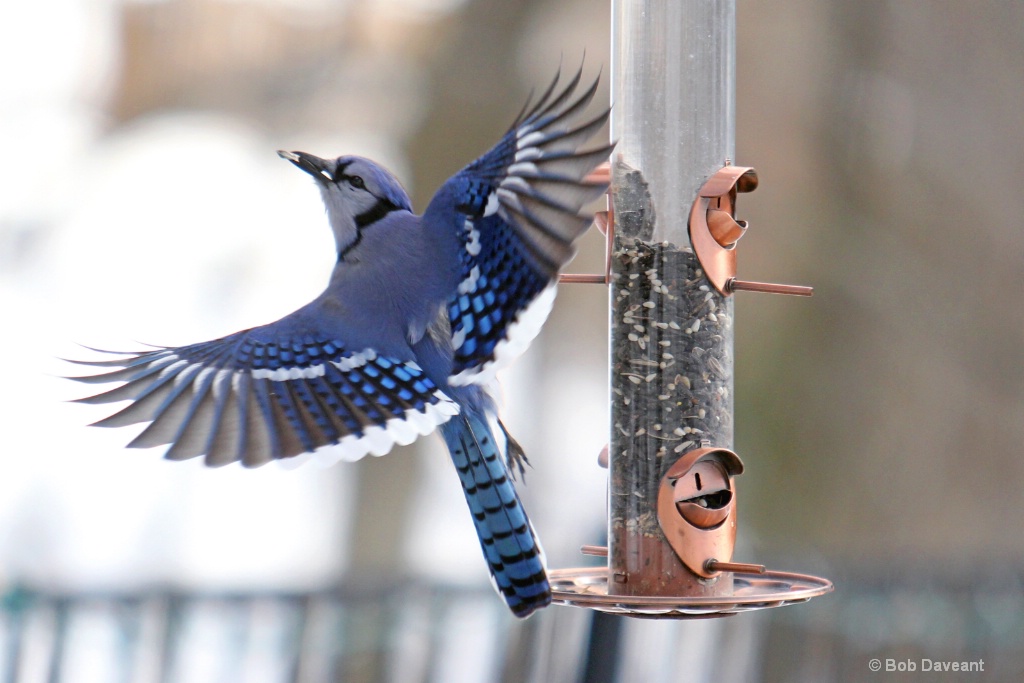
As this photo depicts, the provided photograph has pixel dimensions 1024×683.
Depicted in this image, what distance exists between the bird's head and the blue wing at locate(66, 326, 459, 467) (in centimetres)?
36

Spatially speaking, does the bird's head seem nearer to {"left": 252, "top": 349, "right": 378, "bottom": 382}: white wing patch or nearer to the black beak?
the black beak

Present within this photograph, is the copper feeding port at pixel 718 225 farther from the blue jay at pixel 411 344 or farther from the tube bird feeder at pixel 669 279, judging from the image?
the blue jay at pixel 411 344

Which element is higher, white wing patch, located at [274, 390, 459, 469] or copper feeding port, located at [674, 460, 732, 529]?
white wing patch, located at [274, 390, 459, 469]

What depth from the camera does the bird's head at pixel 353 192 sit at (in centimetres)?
317

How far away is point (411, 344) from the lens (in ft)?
10.0

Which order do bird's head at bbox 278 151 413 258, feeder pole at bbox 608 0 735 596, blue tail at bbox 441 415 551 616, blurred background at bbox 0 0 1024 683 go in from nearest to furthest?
blue tail at bbox 441 415 551 616, feeder pole at bbox 608 0 735 596, bird's head at bbox 278 151 413 258, blurred background at bbox 0 0 1024 683

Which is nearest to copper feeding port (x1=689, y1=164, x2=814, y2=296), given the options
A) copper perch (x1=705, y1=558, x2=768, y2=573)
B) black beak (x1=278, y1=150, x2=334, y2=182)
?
copper perch (x1=705, y1=558, x2=768, y2=573)

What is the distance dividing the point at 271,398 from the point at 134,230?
455cm

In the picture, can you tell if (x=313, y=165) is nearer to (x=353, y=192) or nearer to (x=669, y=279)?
(x=353, y=192)

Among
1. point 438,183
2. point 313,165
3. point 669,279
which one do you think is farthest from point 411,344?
point 438,183

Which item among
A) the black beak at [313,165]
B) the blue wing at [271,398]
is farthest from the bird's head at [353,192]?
the blue wing at [271,398]

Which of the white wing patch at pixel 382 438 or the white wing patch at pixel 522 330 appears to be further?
the white wing patch at pixel 522 330

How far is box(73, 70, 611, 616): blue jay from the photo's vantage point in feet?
8.77

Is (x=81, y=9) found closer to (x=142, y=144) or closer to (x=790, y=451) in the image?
(x=142, y=144)
